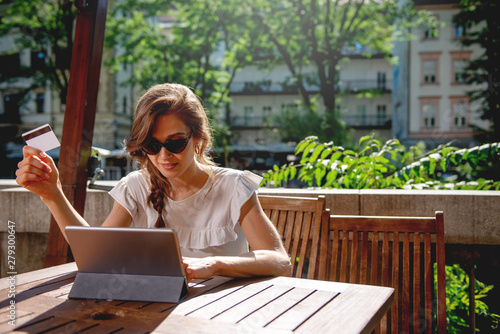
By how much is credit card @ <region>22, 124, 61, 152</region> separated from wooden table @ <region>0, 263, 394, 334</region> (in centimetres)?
53

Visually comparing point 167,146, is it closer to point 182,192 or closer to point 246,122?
point 182,192

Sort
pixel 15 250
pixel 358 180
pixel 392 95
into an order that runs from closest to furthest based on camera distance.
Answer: pixel 15 250 < pixel 358 180 < pixel 392 95

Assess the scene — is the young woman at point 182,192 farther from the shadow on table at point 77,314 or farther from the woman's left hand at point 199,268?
the shadow on table at point 77,314

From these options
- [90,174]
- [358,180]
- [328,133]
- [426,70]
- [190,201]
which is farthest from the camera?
[426,70]

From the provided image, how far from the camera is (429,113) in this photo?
33.2 m

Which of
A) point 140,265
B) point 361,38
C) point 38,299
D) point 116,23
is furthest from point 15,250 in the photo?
point 361,38

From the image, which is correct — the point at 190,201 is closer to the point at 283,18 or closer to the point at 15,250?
the point at 15,250

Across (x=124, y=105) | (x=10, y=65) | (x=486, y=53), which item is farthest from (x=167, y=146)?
(x=124, y=105)

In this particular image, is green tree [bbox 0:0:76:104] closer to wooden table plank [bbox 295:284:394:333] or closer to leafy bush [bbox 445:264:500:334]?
leafy bush [bbox 445:264:500:334]

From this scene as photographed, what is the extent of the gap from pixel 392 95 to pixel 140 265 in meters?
38.6

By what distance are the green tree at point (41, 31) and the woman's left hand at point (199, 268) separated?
59.4 feet

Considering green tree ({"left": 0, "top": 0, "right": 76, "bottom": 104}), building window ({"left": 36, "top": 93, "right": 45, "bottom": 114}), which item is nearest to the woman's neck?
green tree ({"left": 0, "top": 0, "right": 76, "bottom": 104})

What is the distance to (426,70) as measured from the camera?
3347cm

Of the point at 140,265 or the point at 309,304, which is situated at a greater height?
the point at 140,265
